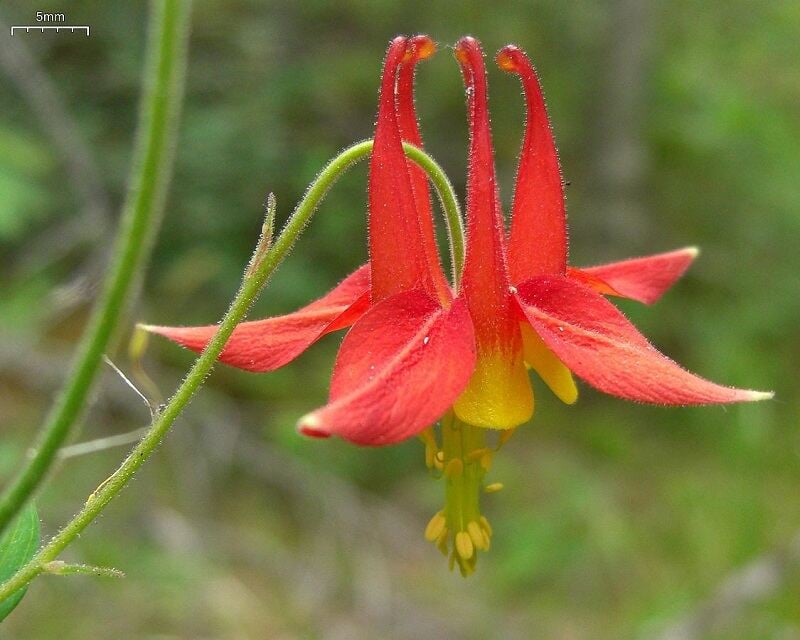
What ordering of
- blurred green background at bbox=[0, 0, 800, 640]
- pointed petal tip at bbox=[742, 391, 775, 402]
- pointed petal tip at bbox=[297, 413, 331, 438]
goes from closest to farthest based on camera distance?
pointed petal tip at bbox=[297, 413, 331, 438] < pointed petal tip at bbox=[742, 391, 775, 402] < blurred green background at bbox=[0, 0, 800, 640]

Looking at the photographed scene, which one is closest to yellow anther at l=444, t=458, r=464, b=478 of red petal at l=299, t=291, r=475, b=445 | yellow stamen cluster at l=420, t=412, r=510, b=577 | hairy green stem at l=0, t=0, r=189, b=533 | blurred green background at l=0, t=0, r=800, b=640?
yellow stamen cluster at l=420, t=412, r=510, b=577

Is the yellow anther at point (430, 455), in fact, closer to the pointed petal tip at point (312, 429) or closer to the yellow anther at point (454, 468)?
the yellow anther at point (454, 468)

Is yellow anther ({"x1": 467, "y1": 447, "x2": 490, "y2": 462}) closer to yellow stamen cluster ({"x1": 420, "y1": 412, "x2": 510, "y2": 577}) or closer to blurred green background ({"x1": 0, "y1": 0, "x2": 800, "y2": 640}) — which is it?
yellow stamen cluster ({"x1": 420, "y1": 412, "x2": 510, "y2": 577})

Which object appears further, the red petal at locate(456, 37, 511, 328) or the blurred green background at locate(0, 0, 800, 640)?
the blurred green background at locate(0, 0, 800, 640)

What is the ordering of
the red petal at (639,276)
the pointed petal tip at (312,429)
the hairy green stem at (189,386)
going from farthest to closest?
the red petal at (639,276), the hairy green stem at (189,386), the pointed petal tip at (312,429)

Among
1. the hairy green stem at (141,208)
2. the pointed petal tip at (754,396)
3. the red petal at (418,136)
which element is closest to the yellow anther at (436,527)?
the red petal at (418,136)

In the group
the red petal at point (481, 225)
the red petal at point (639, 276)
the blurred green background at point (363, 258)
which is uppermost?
the red petal at point (481, 225)

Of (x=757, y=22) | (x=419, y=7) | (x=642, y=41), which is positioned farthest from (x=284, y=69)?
(x=757, y=22)

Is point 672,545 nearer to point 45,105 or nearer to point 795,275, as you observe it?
point 795,275
